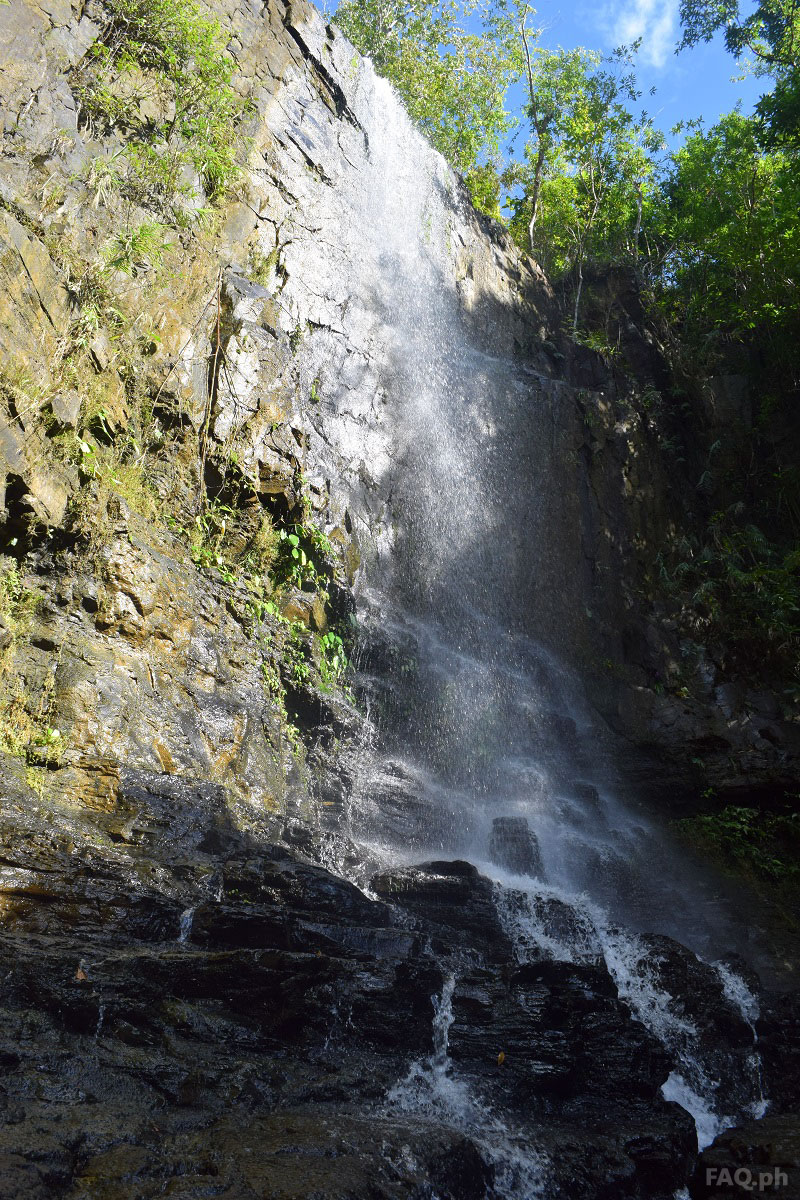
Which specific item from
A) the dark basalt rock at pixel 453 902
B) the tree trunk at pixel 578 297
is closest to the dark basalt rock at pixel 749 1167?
the dark basalt rock at pixel 453 902

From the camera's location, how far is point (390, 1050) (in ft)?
14.5

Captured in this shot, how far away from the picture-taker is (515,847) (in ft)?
27.3

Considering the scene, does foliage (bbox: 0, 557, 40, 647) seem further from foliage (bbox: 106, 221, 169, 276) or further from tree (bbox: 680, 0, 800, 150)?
tree (bbox: 680, 0, 800, 150)

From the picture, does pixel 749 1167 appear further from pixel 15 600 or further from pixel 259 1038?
pixel 15 600

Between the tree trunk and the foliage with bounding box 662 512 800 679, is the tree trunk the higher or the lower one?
the higher one

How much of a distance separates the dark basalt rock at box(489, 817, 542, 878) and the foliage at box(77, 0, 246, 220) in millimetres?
7704

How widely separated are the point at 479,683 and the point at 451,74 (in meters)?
18.0

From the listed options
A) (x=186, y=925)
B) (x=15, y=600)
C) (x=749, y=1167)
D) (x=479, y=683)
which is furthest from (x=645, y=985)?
(x=15, y=600)

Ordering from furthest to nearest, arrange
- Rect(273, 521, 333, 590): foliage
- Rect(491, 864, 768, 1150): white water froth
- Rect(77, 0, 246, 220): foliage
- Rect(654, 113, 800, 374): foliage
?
1. Rect(654, 113, 800, 374): foliage
2. Rect(273, 521, 333, 590): foliage
3. Rect(77, 0, 246, 220): foliage
4. Rect(491, 864, 768, 1150): white water froth

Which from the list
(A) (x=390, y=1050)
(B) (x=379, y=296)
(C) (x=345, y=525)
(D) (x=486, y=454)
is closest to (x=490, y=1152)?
(A) (x=390, y=1050)

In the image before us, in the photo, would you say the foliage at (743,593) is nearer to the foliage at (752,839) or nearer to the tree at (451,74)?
the foliage at (752,839)

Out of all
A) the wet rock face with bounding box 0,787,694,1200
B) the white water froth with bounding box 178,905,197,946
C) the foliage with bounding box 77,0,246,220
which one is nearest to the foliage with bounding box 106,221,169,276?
the foliage with bounding box 77,0,246,220

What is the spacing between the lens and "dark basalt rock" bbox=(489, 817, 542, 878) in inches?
324

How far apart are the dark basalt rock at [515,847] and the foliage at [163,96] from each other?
7.70 m
